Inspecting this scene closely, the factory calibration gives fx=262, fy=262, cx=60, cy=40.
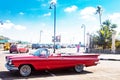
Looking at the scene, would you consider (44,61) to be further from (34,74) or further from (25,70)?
(25,70)

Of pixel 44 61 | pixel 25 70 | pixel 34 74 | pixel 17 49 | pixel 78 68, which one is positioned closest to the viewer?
pixel 25 70

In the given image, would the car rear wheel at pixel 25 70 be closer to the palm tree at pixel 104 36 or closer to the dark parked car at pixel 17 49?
the dark parked car at pixel 17 49

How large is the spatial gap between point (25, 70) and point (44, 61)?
115cm

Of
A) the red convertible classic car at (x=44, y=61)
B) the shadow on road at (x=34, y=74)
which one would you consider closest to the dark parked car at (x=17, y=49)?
the shadow on road at (x=34, y=74)

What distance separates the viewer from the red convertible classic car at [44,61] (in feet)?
44.0

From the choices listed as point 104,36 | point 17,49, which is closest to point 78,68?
point 17,49

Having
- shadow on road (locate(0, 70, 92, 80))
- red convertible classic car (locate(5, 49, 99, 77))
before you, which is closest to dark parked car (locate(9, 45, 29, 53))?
shadow on road (locate(0, 70, 92, 80))

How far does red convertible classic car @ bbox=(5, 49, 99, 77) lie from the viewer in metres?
13.4

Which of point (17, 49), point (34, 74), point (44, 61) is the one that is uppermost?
point (17, 49)

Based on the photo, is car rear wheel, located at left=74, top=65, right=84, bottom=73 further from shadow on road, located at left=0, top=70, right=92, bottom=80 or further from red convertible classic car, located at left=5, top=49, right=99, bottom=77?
shadow on road, located at left=0, top=70, right=92, bottom=80

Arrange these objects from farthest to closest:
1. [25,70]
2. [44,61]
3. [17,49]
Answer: [17,49] < [44,61] < [25,70]

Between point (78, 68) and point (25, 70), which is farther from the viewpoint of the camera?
point (78, 68)

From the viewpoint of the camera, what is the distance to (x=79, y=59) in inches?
599

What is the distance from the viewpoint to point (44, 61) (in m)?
14.1
